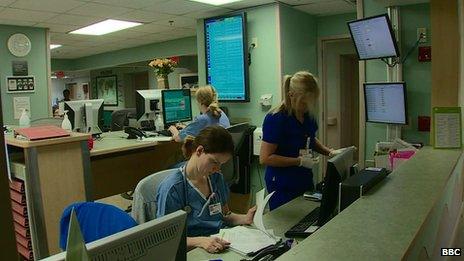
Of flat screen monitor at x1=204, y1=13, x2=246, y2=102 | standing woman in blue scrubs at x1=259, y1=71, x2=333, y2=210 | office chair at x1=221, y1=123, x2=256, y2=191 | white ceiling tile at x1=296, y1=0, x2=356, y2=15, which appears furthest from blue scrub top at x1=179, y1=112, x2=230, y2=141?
white ceiling tile at x1=296, y1=0, x2=356, y2=15

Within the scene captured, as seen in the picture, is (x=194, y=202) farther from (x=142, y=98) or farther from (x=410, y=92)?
(x=142, y=98)

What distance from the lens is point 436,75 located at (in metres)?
2.85

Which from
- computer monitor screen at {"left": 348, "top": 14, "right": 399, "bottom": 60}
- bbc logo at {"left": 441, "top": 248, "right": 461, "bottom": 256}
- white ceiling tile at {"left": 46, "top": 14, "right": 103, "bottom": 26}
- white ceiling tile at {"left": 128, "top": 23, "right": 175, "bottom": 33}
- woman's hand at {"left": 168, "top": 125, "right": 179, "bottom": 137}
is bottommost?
bbc logo at {"left": 441, "top": 248, "right": 461, "bottom": 256}

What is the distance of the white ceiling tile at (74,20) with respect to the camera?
4.92 metres

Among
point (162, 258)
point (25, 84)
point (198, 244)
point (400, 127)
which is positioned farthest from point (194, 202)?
point (25, 84)

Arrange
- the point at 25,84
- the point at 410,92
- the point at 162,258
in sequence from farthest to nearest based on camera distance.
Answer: the point at 25,84 < the point at 410,92 < the point at 162,258

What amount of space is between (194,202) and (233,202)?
2652mm

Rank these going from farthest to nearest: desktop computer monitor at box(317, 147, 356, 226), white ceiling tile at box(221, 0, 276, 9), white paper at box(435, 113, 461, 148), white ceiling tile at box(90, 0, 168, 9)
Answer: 1. white ceiling tile at box(221, 0, 276, 9)
2. white ceiling tile at box(90, 0, 168, 9)
3. white paper at box(435, 113, 461, 148)
4. desktop computer monitor at box(317, 147, 356, 226)

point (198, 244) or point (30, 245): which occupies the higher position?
point (198, 244)

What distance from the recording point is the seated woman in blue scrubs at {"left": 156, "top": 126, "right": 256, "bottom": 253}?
1.67 metres

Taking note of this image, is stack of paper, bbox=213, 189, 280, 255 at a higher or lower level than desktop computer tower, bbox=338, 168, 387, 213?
lower

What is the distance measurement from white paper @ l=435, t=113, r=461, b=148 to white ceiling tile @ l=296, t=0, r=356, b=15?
2434 mm

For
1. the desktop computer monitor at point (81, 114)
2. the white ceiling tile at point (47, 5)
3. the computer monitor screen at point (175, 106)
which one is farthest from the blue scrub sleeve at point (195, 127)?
the white ceiling tile at point (47, 5)

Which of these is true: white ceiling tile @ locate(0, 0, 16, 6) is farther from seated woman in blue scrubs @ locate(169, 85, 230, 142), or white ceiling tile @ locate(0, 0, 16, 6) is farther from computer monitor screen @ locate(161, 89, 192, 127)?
seated woman in blue scrubs @ locate(169, 85, 230, 142)
